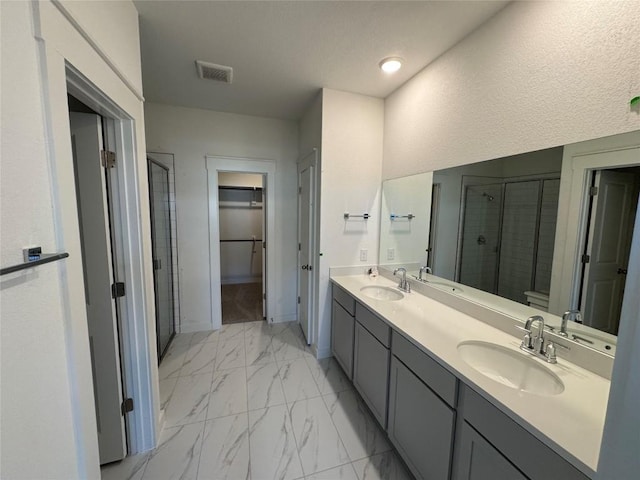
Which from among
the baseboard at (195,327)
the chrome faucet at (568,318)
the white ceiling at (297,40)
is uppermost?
the white ceiling at (297,40)

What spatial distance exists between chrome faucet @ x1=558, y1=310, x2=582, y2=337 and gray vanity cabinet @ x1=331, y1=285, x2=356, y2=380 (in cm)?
124

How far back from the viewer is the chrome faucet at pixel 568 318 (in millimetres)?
1211

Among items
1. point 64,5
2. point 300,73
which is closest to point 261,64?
point 300,73

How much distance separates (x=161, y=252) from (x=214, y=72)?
176 centimetres

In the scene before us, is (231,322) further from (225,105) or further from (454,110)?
(454,110)

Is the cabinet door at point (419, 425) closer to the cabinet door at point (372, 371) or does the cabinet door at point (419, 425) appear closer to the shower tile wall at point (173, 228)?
the cabinet door at point (372, 371)

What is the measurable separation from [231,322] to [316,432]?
6.77 feet

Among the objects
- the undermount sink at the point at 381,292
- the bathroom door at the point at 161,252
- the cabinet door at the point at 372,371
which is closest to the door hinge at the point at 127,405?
the bathroom door at the point at 161,252

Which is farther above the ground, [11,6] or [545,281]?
[11,6]

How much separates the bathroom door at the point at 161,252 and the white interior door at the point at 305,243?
4.81ft

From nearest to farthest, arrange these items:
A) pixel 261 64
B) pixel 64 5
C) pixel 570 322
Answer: pixel 64 5 → pixel 570 322 → pixel 261 64

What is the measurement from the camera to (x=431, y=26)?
5.22 ft

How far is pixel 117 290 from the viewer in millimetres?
1449

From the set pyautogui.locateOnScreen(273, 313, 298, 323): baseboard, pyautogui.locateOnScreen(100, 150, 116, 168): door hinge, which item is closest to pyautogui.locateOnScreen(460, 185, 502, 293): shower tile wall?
pyautogui.locateOnScreen(100, 150, 116, 168): door hinge
